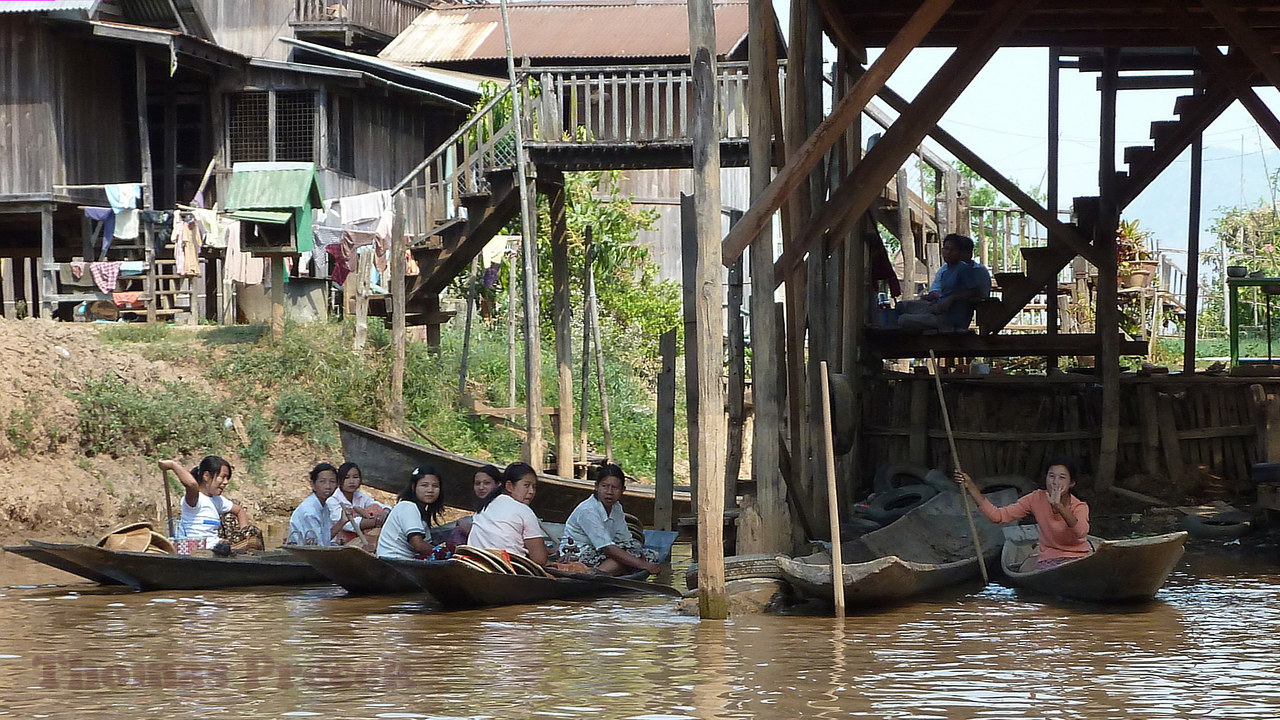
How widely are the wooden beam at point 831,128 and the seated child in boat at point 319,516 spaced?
4491 mm

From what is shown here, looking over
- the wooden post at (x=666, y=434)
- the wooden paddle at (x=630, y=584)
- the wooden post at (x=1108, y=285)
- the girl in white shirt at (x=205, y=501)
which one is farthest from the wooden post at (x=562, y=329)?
the wooden post at (x=1108, y=285)

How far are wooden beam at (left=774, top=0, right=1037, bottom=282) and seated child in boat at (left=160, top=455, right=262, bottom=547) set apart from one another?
4.97 metres

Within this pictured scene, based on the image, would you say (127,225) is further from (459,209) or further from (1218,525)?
(1218,525)

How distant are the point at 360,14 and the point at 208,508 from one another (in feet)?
54.2

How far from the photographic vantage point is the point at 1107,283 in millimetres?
13914

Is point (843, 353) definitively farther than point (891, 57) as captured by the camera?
Yes

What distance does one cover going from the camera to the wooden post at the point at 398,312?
17.0 metres

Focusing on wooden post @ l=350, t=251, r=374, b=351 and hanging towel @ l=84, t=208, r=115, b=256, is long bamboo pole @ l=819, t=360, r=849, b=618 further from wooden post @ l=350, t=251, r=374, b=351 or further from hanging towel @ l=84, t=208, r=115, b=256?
hanging towel @ l=84, t=208, r=115, b=256

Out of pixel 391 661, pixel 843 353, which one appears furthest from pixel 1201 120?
pixel 391 661

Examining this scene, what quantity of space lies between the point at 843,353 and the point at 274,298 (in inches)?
310

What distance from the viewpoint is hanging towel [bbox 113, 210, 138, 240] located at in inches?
808

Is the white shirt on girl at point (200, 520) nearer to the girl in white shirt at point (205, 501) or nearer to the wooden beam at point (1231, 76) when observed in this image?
the girl in white shirt at point (205, 501)

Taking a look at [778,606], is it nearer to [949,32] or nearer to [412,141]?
[949,32]

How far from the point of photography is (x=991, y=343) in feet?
45.7
